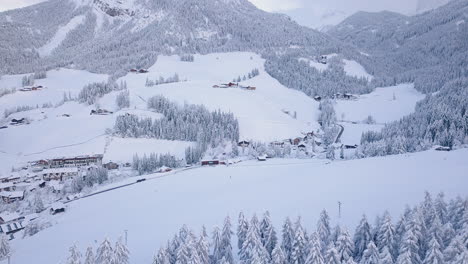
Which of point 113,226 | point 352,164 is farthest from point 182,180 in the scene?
point 352,164

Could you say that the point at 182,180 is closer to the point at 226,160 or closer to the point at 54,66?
the point at 226,160

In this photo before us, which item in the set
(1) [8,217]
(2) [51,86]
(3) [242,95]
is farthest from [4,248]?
(2) [51,86]

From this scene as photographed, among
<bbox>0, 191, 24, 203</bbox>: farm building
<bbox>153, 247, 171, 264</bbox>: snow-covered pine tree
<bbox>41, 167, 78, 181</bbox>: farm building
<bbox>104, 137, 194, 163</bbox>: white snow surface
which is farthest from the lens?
<bbox>104, 137, 194, 163</bbox>: white snow surface

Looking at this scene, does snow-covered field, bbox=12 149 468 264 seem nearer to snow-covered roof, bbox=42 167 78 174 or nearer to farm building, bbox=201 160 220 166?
farm building, bbox=201 160 220 166

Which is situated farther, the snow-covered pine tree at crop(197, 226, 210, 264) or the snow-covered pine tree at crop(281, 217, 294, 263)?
the snow-covered pine tree at crop(281, 217, 294, 263)

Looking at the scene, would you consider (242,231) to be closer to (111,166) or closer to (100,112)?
(111,166)

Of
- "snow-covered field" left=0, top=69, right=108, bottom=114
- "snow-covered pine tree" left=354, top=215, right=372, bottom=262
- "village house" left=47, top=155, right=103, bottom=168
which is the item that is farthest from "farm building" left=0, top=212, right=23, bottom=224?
"snow-covered field" left=0, top=69, right=108, bottom=114

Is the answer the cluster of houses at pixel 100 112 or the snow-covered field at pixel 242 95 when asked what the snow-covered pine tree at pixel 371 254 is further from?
the cluster of houses at pixel 100 112
